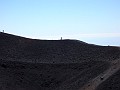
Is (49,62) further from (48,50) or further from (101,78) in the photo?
(101,78)

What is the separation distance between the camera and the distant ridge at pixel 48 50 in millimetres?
38500

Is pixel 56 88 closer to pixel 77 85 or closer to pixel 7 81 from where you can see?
pixel 77 85

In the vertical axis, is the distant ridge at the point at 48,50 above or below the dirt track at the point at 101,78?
above

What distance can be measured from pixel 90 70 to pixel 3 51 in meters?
14.5

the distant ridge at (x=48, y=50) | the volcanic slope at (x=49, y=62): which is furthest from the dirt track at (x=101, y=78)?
the distant ridge at (x=48, y=50)

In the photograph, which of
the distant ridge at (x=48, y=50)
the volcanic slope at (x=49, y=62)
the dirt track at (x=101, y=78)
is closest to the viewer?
the dirt track at (x=101, y=78)

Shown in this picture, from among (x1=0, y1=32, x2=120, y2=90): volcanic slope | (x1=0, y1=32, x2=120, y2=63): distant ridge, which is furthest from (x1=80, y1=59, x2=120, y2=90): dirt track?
(x1=0, y1=32, x2=120, y2=63): distant ridge

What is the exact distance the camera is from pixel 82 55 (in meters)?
39.8

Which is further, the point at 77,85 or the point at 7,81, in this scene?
the point at 7,81

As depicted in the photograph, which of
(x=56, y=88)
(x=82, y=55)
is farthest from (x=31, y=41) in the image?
(x=56, y=88)

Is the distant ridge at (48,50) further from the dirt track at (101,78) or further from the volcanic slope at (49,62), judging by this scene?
the dirt track at (101,78)

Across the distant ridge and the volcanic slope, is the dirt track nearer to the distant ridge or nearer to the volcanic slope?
the volcanic slope

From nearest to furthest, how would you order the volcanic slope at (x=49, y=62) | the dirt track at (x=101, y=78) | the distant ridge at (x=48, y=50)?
1. the dirt track at (x=101, y=78)
2. the volcanic slope at (x=49, y=62)
3. the distant ridge at (x=48, y=50)

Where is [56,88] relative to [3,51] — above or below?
below
